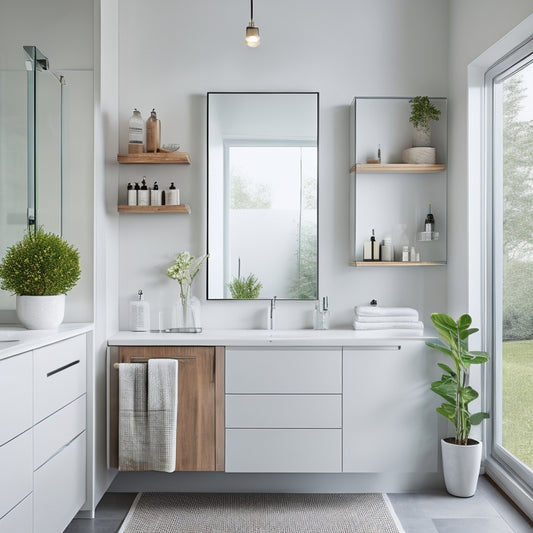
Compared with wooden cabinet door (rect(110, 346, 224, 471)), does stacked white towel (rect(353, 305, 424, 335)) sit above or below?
above

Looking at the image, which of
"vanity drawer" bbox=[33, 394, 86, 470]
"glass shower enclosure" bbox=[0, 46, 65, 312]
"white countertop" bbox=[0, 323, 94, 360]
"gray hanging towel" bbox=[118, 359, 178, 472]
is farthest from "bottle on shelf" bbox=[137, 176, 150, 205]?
"vanity drawer" bbox=[33, 394, 86, 470]

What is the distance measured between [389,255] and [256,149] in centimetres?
98

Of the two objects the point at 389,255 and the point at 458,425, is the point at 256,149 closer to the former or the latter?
the point at 389,255

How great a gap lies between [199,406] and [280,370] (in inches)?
17.8

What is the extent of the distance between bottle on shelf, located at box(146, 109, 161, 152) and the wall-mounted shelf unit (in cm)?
111

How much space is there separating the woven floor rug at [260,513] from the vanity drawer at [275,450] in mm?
190

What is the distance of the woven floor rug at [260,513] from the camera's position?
2609 mm

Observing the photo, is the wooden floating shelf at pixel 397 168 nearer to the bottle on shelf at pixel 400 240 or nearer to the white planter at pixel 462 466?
the bottle on shelf at pixel 400 240

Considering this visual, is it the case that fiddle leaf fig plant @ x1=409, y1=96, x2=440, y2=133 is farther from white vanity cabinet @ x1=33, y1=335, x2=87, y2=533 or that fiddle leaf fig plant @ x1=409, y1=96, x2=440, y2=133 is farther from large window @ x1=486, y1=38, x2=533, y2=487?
white vanity cabinet @ x1=33, y1=335, x2=87, y2=533

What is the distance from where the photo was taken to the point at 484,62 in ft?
9.57

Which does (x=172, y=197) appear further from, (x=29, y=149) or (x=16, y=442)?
(x=16, y=442)

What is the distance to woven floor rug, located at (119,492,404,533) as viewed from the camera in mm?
2609

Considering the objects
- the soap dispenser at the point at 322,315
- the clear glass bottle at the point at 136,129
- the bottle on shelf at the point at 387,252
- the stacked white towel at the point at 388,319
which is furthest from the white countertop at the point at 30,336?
the bottle on shelf at the point at 387,252

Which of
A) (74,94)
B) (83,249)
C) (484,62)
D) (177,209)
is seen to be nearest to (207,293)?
(177,209)
